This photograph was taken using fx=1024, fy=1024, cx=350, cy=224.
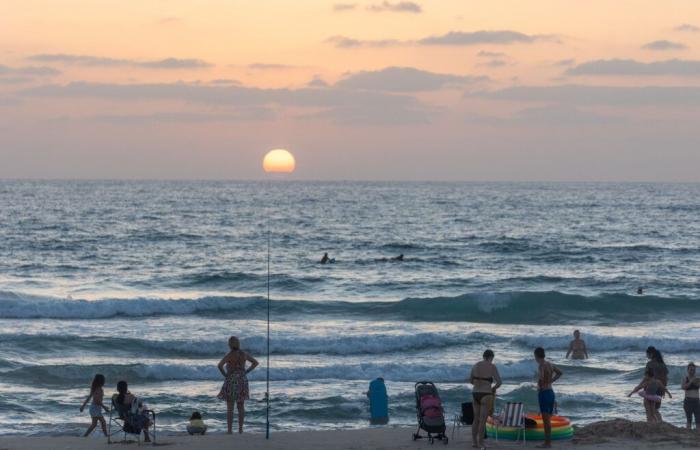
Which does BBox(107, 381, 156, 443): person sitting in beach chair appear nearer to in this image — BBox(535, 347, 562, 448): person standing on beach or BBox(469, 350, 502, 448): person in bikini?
BBox(469, 350, 502, 448): person in bikini

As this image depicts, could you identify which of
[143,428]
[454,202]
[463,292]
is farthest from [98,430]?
[454,202]

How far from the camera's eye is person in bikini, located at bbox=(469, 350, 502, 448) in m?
14.4

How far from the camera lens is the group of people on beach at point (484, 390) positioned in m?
14.4

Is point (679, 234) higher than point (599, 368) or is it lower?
higher

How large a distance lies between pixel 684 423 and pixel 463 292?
21.7m

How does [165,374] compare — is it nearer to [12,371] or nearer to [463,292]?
[12,371]

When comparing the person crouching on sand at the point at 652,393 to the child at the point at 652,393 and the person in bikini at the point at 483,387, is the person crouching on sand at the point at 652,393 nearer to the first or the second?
the child at the point at 652,393

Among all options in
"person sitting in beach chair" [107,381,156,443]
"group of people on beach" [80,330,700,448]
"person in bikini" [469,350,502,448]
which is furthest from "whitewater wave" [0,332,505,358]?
"person in bikini" [469,350,502,448]

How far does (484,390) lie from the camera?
47.3 ft

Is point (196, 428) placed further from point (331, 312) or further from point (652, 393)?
point (331, 312)

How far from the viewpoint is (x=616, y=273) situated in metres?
46.8

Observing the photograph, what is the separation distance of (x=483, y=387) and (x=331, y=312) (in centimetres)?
2162

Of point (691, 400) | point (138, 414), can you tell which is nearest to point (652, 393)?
point (691, 400)

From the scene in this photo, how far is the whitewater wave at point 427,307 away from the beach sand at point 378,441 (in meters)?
18.6
